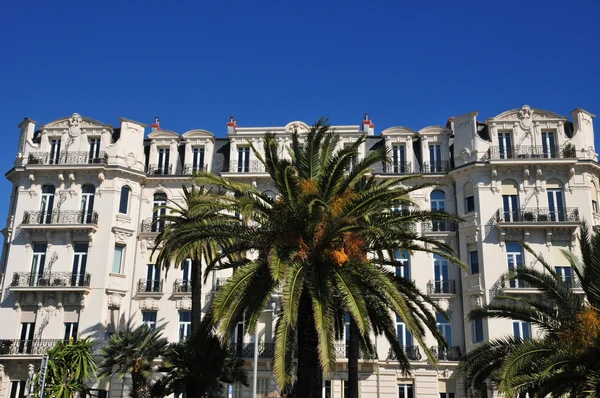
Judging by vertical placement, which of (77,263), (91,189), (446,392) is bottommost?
(446,392)

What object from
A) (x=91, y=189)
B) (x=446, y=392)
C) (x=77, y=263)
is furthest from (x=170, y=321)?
(x=446, y=392)

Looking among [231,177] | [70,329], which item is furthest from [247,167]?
[70,329]

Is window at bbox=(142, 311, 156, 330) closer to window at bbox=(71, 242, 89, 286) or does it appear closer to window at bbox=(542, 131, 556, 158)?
window at bbox=(71, 242, 89, 286)

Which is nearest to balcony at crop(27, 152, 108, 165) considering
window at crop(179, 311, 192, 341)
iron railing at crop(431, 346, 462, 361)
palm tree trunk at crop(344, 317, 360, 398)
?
window at crop(179, 311, 192, 341)

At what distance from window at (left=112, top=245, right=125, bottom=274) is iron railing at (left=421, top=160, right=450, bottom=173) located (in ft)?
59.7

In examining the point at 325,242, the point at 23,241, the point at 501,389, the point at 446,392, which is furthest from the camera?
the point at 23,241

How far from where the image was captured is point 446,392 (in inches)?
1361

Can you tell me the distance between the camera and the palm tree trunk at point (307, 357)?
1908 cm

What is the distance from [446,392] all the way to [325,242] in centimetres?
1923

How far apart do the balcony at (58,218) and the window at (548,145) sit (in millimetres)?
25892

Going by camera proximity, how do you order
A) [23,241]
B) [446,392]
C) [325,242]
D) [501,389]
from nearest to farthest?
[501,389] → [325,242] → [446,392] → [23,241]

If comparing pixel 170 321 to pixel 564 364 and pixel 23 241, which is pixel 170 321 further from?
pixel 564 364

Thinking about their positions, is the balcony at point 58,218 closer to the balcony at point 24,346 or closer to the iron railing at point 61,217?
the iron railing at point 61,217

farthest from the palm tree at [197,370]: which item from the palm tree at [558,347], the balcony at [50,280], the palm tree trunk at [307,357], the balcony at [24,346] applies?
the palm tree at [558,347]
